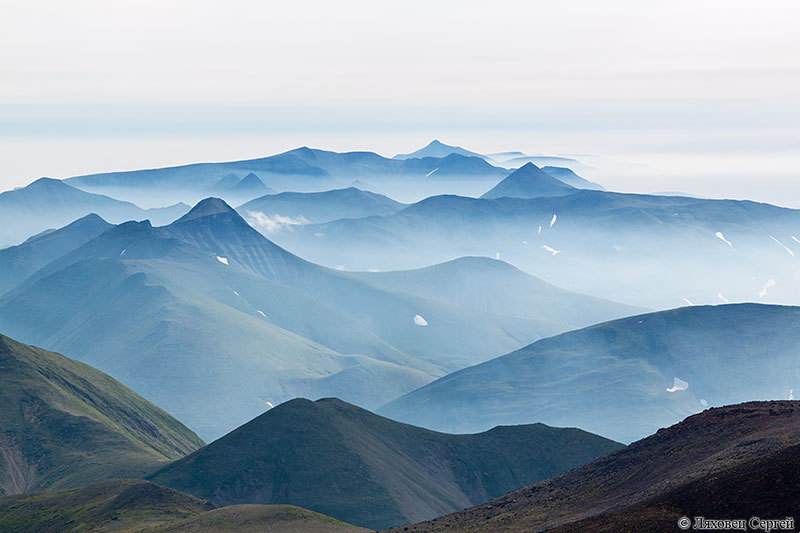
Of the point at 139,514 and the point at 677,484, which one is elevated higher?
the point at 677,484

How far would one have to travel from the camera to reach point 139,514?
451 ft

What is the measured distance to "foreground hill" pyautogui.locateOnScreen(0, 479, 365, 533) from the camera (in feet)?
400

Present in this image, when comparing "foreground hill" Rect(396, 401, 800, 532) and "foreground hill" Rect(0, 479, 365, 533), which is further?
"foreground hill" Rect(0, 479, 365, 533)

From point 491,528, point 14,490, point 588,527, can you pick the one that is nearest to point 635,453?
point 491,528

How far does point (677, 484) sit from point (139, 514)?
79.7 meters

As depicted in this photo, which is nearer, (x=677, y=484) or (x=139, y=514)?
(x=677, y=484)

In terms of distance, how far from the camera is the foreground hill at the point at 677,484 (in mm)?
70875

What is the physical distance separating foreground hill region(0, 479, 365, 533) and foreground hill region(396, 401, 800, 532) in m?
18.2

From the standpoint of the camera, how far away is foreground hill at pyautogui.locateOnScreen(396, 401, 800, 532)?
70.9m

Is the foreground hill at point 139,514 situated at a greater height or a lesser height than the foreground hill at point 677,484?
lesser

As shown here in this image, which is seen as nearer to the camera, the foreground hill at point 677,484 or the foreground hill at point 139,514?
the foreground hill at point 677,484

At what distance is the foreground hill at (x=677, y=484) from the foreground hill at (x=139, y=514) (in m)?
18.2

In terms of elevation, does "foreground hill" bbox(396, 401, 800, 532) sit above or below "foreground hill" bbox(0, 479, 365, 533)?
above

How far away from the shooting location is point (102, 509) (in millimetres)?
144375
